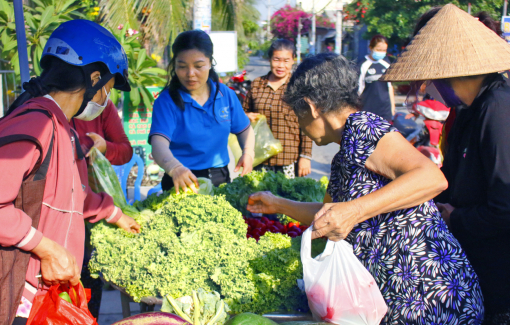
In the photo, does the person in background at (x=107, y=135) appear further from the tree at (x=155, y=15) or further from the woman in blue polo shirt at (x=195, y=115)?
the tree at (x=155, y=15)

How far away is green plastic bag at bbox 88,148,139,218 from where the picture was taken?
2598 mm

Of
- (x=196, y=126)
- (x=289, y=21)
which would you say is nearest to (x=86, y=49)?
(x=196, y=126)

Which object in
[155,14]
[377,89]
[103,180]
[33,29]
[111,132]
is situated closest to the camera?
[103,180]

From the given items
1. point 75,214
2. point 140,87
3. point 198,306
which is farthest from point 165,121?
point 140,87

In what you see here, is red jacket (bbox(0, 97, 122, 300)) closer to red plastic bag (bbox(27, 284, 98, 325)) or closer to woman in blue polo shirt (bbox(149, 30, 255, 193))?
red plastic bag (bbox(27, 284, 98, 325))

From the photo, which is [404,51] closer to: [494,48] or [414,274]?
[494,48]

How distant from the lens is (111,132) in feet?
10.5

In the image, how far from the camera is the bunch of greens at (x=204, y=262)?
207cm

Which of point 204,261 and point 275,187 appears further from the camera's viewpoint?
point 275,187

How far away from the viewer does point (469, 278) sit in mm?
1761

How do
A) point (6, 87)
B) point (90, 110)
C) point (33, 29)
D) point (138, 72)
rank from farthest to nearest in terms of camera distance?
point (138, 72), point (6, 87), point (33, 29), point (90, 110)

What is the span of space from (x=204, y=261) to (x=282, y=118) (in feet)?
8.75

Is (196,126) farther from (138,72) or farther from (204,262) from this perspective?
(138,72)

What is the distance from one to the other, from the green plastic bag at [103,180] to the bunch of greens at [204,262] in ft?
1.31
